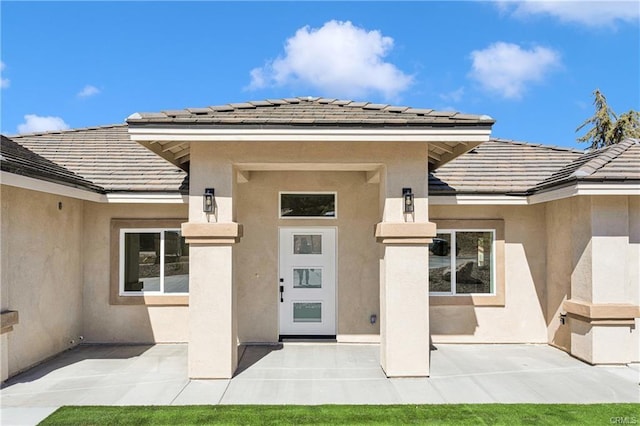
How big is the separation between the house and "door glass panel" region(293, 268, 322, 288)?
3 cm

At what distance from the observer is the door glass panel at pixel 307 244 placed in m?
9.45

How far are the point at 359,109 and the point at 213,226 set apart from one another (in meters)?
3.52

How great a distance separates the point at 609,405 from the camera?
581 cm

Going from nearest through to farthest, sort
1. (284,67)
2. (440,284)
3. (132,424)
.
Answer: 1. (132,424)
2. (440,284)
3. (284,67)

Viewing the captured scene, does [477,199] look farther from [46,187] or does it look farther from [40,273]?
[40,273]

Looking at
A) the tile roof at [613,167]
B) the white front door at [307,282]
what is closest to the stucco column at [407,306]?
the white front door at [307,282]

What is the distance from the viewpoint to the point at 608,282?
7809mm

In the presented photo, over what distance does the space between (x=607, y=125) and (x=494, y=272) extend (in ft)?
75.7

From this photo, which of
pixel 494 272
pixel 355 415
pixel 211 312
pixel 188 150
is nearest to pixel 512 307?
pixel 494 272

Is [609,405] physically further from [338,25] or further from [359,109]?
[338,25]

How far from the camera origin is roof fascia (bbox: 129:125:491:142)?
6.54m

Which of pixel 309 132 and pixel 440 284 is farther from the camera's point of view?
pixel 440 284

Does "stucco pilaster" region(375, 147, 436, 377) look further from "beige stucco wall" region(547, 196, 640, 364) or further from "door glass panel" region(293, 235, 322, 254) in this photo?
"beige stucco wall" region(547, 196, 640, 364)

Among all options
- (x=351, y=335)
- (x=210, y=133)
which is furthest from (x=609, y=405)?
(x=210, y=133)
